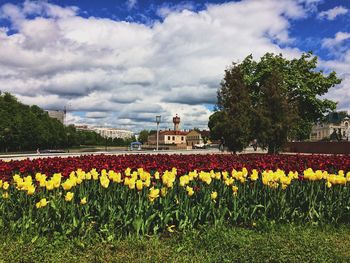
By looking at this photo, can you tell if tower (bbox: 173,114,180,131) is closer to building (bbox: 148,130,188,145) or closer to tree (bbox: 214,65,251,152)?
building (bbox: 148,130,188,145)

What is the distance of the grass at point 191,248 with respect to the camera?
4559 mm

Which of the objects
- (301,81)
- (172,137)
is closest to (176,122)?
(172,137)

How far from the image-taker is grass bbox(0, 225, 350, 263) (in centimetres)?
456

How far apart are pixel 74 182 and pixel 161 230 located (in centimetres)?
157

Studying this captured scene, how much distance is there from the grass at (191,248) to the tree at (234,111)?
16796mm

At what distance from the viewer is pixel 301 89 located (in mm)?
37219

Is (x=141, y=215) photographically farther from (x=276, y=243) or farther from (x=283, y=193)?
(x=283, y=193)

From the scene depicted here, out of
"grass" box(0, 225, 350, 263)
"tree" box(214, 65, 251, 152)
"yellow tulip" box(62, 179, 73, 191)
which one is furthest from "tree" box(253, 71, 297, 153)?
"yellow tulip" box(62, 179, 73, 191)

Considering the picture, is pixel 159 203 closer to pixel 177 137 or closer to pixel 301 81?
pixel 301 81

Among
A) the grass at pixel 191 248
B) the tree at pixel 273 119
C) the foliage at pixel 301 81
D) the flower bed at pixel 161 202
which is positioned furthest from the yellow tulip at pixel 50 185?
the foliage at pixel 301 81

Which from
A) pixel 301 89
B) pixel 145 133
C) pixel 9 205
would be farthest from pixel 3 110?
pixel 145 133

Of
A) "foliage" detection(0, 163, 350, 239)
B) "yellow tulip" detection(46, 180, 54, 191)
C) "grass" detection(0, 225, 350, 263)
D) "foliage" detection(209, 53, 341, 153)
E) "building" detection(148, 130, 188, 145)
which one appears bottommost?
"grass" detection(0, 225, 350, 263)

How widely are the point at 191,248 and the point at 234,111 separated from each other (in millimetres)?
18202

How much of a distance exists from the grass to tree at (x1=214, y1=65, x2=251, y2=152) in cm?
1680
